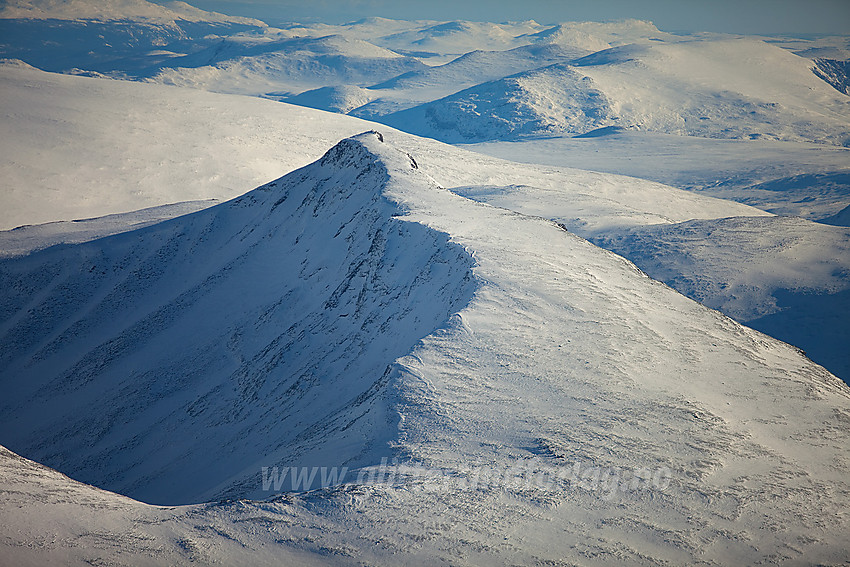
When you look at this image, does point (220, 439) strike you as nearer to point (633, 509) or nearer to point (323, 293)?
point (323, 293)

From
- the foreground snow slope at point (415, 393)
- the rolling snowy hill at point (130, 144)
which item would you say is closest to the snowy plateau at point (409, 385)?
Answer: the foreground snow slope at point (415, 393)

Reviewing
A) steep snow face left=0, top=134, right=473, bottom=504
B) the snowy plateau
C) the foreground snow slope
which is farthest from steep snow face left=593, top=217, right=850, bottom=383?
steep snow face left=0, top=134, right=473, bottom=504

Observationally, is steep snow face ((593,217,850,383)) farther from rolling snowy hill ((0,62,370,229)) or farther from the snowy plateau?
rolling snowy hill ((0,62,370,229))

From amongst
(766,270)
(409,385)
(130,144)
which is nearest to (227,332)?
(409,385)

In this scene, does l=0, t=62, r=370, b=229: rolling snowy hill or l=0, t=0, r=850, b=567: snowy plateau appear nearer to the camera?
l=0, t=0, r=850, b=567: snowy plateau

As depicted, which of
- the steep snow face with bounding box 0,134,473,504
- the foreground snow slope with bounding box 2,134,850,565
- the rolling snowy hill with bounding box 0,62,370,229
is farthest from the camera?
the rolling snowy hill with bounding box 0,62,370,229

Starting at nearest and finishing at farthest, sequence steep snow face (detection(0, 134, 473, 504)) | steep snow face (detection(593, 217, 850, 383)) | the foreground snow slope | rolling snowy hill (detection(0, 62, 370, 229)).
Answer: the foreground snow slope
steep snow face (detection(0, 134, 473, 504))
steep snow face (detection(593, 217, 850, 383))
rolling snowy hill (detection(0, 62, 370, 229))

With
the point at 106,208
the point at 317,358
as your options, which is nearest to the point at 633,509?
the point at 317,358
